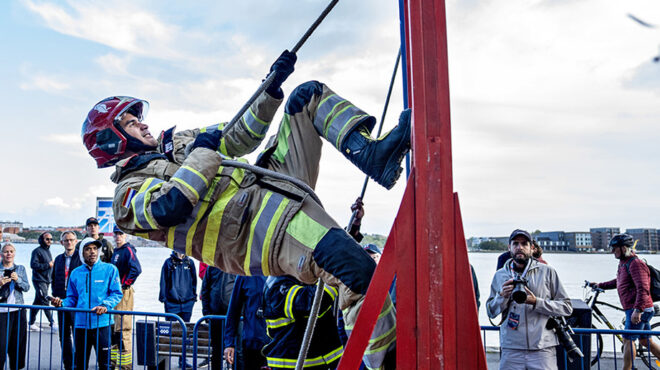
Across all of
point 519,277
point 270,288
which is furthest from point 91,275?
point 519,277

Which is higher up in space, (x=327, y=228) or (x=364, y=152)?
(x=364, y=152)

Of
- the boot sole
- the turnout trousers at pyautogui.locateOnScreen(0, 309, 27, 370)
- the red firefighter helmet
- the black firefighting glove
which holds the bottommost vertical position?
the turnout trousers at pyautogui.locateOnScreen(0, 309, 27, 370)

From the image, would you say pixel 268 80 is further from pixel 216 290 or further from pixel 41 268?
pixel 41 268

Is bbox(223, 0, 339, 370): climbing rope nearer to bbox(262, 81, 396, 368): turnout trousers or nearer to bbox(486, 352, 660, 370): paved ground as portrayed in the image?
bbox(262, 81, 396, 368): turnout trousers

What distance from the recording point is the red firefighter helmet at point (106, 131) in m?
3.01

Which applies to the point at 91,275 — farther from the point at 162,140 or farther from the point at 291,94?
the point at 291,94

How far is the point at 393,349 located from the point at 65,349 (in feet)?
16.9

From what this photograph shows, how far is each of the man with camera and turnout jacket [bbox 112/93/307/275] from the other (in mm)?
2573

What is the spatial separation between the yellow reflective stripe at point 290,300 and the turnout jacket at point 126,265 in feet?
13.0

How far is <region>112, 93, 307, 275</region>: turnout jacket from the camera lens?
7.95 ft

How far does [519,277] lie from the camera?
4.54m

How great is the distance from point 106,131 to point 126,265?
449 cm

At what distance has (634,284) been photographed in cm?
617

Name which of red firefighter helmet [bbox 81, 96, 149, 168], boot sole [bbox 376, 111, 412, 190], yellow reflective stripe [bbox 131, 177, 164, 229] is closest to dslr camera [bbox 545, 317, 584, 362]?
boot sole [bbox 376, 111, 412, 190]
